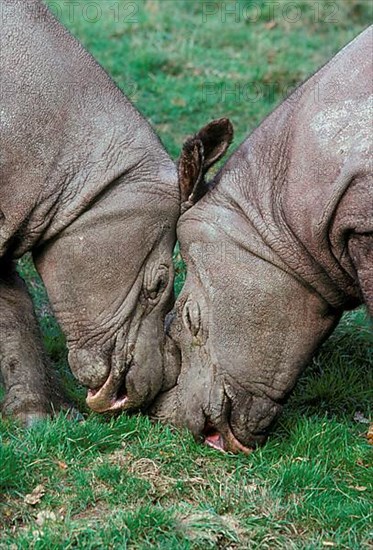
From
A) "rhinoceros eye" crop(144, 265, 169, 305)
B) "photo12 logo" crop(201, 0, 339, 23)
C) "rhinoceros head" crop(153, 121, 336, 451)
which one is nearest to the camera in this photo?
"rhinoceros head" crop(153, 121, 336, 451)

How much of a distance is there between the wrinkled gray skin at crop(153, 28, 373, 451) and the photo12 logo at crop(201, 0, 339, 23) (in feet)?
21.1

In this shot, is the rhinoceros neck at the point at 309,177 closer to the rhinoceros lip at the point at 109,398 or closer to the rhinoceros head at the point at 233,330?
the rhinoceros head at the point at 233,330

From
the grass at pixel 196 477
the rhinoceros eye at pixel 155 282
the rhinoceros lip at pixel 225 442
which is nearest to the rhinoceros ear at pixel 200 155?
the rhinoceros eye at pixel 155 282

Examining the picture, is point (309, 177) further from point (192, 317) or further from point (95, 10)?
point (95, 10)

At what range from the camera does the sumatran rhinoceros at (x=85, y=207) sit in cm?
580

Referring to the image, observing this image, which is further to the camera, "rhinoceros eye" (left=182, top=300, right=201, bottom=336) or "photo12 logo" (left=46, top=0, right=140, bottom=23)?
"photo12 logo" (left=46, top=0, right=140, bottom=23)

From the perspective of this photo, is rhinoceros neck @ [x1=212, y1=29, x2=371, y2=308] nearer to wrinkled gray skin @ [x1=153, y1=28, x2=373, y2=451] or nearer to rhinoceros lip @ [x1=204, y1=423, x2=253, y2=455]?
wrinkled gray skin @ [x1=153, y1=28, x2=373, y2=451]

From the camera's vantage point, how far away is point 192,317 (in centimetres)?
593

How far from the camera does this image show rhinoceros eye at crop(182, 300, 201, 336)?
5.93m

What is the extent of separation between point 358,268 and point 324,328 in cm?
49

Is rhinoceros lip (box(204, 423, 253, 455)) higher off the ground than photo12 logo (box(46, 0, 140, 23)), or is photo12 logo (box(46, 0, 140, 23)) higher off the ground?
photo12 logo (box(46, 0, 140, 23))

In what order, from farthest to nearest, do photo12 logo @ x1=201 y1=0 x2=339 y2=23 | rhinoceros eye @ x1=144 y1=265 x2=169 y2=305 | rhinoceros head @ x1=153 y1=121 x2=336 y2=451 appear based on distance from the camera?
photo12 logo @ x1=201 y1=0 x2=339 y2=23 < rhinoceros eye @ x1=144 y1=265 x2=169 y2=305 < rhinoceros head @ x1=153 y1=121 x2=336 y2=451

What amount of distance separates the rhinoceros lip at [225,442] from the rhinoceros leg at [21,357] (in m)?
0.84

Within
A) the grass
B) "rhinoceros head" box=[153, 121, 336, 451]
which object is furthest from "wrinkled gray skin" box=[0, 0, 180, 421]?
the grass
